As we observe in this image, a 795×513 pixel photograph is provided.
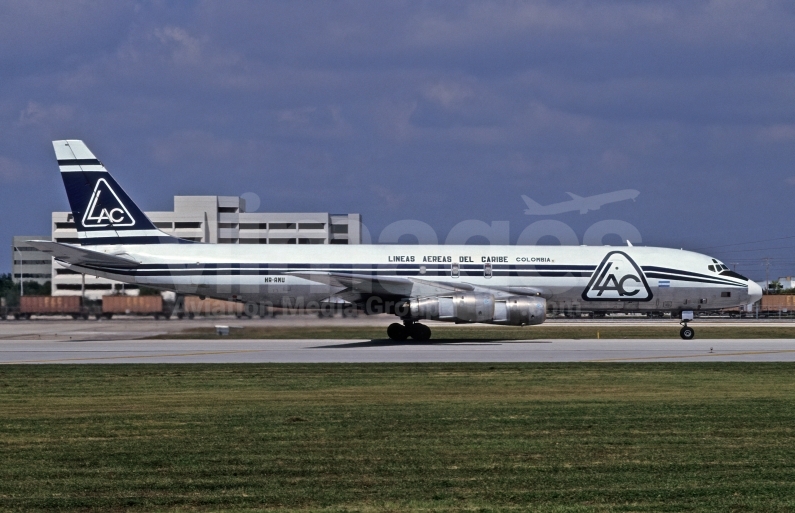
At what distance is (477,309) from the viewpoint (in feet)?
111

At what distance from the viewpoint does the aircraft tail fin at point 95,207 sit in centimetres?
3728

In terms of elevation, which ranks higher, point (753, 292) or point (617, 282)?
point (617, 282)

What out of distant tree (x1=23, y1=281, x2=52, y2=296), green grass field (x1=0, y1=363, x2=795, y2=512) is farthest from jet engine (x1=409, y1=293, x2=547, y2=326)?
distant tree (x1=23, y1=281, x2=52, y2=296)

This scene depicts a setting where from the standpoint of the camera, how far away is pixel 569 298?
125 ft

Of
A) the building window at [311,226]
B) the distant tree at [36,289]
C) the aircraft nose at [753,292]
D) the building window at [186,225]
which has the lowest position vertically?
the aircraft nose at [753,292]

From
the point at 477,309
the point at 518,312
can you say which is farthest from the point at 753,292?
the point at 477,309

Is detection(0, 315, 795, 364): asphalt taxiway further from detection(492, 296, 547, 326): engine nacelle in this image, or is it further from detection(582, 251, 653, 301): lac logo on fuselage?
detection(582, 251, 653, 301): lac logo on fuselage

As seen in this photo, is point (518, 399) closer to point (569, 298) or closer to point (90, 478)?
point (90, 478)

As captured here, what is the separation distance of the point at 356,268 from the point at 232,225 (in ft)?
299

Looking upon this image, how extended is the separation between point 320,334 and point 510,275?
8.67 m

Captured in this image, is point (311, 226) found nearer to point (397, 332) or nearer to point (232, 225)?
point (232, 225)

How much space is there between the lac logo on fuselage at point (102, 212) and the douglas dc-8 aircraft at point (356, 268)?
4cm

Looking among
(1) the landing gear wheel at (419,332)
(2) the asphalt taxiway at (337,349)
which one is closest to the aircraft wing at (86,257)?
(2) the asphalt taxiway at (337,349)

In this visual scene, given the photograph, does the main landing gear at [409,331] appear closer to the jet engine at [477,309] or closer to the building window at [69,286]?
the jet engine at [477,309]
